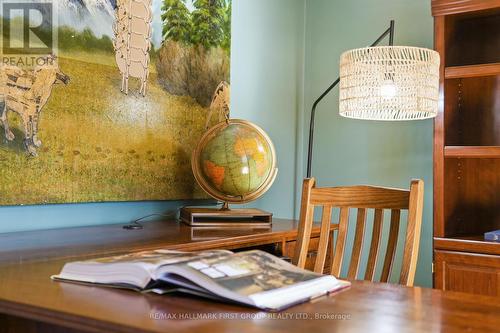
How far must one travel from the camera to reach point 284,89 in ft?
10.7

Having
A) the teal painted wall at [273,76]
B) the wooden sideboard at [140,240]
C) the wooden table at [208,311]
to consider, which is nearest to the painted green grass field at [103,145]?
the wooden sideboard at [140,240]

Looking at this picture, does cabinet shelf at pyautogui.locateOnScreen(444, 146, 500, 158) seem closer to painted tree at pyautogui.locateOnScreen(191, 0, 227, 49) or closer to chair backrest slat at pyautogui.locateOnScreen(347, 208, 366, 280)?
chair backrest slat at pyautogui.locateOnScreen(347, 208, 366, 280)

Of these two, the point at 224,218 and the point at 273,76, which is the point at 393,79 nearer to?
the point at 224,218

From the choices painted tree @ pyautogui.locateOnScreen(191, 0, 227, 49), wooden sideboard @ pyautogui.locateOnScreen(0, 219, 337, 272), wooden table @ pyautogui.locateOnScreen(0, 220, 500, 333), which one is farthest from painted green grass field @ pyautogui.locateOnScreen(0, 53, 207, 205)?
wooden table @ pyautogui.locateOnScreen(0, 220, 500, 333)

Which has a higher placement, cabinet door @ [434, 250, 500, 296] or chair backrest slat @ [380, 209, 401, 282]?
chair backrest slat @ [380, 209, 401, 282]

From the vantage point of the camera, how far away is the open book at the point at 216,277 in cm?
100

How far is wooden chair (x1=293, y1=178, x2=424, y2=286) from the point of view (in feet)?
5.00

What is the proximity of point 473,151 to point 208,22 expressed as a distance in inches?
51.4

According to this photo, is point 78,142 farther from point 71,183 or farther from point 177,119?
point 177,119

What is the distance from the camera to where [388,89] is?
224 cm

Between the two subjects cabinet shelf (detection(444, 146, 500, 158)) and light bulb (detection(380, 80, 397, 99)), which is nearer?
light bulb (detection(380, 80, 397, 99))

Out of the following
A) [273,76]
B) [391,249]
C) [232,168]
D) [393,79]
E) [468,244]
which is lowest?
[468,244]

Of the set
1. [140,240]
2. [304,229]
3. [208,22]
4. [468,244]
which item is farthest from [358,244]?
[208,22]

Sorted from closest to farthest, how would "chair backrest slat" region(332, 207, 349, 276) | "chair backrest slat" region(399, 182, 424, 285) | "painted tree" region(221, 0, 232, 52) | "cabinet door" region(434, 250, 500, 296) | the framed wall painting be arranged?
"chair backrest slat" region(399, 182, 424, 285)
"chair backrest slat" region(332, 207, 349, 276)
the framed wall painting
"cabinet door" region(434, 250, 500, 296)
"painted tree" region(221, 0, 232, 52)
